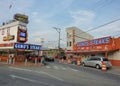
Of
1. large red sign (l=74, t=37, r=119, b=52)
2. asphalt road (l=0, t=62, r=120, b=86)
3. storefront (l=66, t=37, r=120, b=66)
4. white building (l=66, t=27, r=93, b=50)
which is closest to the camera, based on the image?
asphalt road (l=0, t=62, r=120, b=86)

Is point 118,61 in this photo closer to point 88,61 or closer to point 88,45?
point 88,61

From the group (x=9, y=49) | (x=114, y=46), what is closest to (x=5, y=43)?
(x=9, y=49)

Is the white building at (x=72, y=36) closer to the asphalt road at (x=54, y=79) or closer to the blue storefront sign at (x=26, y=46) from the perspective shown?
the blue storefront sign at (x=26, y=46)

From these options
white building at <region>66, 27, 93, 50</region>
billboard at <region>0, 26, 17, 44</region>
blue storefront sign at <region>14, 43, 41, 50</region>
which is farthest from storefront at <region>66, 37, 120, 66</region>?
white building at <region>66, 27, 93, 50</region>

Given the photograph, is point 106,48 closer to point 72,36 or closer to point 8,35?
point 8,35

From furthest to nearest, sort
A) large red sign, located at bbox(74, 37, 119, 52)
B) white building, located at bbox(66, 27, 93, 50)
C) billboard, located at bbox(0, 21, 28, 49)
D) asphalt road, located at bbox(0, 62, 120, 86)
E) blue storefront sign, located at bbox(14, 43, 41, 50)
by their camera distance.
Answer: white building, located at bbox(66, 27, 93, 50), billboard, located at bbox(0, 21, 28, 49), blue storefront sign, located at bbox(14, 43, 41, 50), large red sign, located at bbox(74, 37, 119, 52), asphalt road, located at bbox(0, 62, 120, 86)

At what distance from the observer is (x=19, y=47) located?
3691cm

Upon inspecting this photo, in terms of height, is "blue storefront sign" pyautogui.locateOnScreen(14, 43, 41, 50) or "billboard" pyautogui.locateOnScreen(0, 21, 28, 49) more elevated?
"billboard" pyautogui.locateOnScreen(0, 21, 28, 49)

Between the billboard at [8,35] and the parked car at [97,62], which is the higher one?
the billboard at [8,35]

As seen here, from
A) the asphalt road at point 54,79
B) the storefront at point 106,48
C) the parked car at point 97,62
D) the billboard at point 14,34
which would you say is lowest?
the asphalt road at point 54,79

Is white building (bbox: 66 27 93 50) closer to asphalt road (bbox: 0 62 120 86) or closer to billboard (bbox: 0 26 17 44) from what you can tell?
billboard (bbox: 0 26 17 44)

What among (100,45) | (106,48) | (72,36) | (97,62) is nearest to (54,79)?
(97,62)

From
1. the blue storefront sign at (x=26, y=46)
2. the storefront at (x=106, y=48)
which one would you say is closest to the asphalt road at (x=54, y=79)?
the storefront at (x=106, y=48)

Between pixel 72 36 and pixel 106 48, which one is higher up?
pixel 72 36
